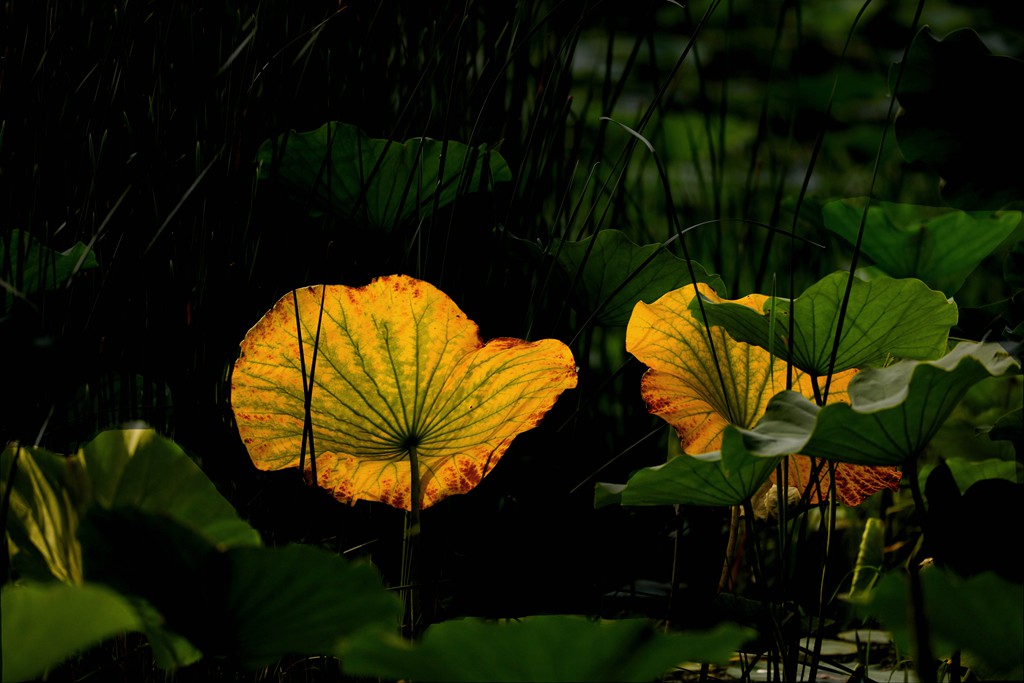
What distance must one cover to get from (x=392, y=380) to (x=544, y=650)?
261mm

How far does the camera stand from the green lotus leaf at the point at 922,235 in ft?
2.31

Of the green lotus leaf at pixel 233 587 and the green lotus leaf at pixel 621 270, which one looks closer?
the green lotus leaf at pixel 233 587

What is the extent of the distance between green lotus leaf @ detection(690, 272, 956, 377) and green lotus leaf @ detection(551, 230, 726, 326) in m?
0.10

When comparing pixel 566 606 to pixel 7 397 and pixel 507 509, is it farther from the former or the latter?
pixel 7 397

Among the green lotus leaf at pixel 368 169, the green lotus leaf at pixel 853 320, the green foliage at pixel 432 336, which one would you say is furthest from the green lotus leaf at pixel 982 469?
the green lotus leaf at pixel 368 169

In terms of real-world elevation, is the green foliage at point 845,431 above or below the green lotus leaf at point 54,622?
above

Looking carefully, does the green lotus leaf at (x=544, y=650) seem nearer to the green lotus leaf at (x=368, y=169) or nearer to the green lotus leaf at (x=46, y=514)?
the green lotus leaf at (x=46, y=514)

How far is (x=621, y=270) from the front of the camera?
676 millimetres

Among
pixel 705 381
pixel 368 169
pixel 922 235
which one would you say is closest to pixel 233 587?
pixel 705 381

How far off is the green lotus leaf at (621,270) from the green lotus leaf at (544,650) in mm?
373

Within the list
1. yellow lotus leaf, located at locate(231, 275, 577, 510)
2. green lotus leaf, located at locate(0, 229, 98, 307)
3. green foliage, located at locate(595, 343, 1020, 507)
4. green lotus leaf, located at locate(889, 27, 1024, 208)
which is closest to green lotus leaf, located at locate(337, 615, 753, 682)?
green foliage, located at locate(595, 343, 1020, 507)

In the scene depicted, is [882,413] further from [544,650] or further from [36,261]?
[36,261]

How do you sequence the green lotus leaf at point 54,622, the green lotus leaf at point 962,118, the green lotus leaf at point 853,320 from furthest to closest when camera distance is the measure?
the green lotus leaf at point 962,118
the green lotus leaf at point 853,320
the green lotus leaf at point 54,622

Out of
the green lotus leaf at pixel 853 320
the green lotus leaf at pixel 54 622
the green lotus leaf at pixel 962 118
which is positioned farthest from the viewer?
the green lotus leaf at pixel 962 118
